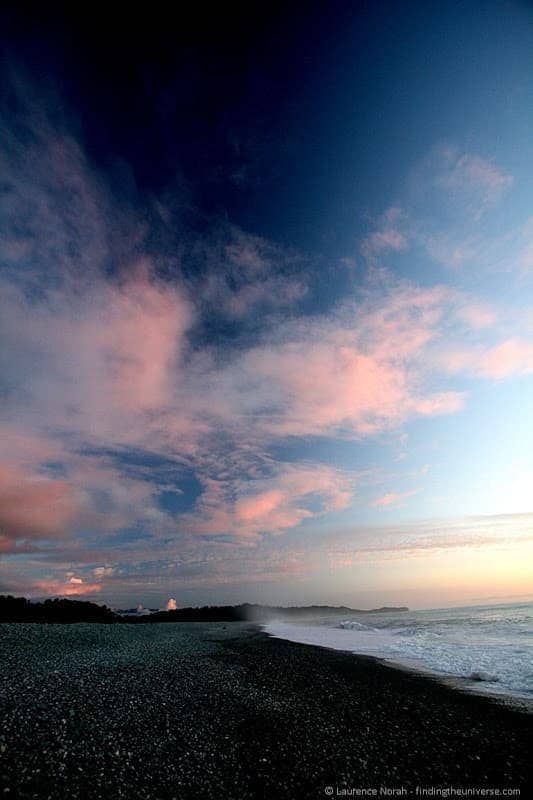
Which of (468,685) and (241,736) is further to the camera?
(468,685)

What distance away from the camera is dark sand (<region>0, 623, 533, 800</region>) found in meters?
7.45

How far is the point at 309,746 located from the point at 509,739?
5361mm

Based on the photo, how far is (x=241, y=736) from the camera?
377 inches

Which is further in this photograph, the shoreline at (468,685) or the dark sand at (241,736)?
the shoreline at (468,685)

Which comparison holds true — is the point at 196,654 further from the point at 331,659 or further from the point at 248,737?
the point at 248,737

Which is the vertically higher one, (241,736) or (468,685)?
(241,736)

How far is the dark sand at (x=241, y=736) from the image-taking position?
7445 mm

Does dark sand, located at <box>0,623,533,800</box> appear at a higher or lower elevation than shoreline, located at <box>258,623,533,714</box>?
higher

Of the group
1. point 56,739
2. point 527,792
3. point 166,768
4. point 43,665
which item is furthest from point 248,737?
point 43,665

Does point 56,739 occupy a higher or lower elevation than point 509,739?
higher

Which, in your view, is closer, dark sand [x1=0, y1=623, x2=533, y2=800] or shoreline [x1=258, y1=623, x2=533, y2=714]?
dark sand [x1=0, y1=623, x2=533, y2=800]

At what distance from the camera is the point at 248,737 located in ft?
31.3

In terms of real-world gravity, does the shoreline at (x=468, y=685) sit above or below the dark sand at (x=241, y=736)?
below

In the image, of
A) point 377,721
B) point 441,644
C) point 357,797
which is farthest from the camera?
point 441,644
